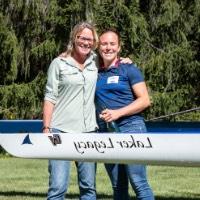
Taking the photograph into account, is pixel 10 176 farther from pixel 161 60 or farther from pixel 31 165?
pixel 161 60

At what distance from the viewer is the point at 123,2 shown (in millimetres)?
19078

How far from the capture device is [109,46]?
551 cm

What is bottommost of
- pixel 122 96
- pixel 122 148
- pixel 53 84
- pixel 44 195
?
pixel 44 195

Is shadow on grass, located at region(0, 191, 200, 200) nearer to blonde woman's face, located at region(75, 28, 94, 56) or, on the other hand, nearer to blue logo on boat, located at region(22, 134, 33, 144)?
blue logo on boat, located at region(22, 134, 33, 144)

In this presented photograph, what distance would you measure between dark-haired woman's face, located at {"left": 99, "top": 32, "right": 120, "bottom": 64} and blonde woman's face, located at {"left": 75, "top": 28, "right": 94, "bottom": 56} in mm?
90

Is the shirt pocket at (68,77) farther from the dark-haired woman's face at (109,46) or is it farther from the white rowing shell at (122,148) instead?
the white rowing shell at (122,148)

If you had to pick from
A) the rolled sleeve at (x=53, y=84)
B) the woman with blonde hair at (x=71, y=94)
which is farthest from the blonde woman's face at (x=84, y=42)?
the rolled sleeve at (x=53, y=84)

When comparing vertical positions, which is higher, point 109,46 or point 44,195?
point 109,46

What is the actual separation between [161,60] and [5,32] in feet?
13.4

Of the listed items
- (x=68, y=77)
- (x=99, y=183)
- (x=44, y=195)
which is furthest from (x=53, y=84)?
(x=99, y=183)

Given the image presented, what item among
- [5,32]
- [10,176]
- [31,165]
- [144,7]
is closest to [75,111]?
[10,176]

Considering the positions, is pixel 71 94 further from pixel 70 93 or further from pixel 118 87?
pixel 118 87

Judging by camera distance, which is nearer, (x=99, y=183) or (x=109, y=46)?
(x=109, y=46)

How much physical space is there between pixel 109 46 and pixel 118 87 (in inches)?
12.5
